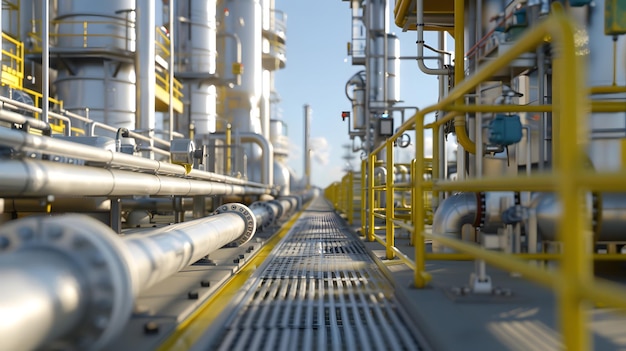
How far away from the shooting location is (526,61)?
5.22 m

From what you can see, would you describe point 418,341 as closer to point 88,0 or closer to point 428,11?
point 428,11

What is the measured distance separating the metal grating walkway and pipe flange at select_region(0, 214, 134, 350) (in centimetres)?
74

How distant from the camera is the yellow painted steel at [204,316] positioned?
2645 mm

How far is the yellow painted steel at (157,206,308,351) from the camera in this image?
264 centimetres

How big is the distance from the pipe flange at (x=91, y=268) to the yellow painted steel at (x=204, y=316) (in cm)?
55

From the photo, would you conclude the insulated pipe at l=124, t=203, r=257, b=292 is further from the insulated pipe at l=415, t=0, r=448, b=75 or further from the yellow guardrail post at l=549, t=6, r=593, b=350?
the insulated pipe at l=415, t=0, r=448, b=75

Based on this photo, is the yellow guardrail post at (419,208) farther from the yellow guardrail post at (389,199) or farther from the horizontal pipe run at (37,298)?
the horizontal pipe run at (37,298)

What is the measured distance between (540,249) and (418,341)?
7.40 ft

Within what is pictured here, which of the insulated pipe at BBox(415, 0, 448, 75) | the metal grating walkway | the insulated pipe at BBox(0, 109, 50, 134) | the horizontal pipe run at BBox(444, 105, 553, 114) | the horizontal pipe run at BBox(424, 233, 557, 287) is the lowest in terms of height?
the metal grating walkway

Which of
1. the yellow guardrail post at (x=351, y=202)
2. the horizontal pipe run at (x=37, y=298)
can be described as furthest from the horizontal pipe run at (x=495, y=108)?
the yellow guardrail post at (x=351, y=202)

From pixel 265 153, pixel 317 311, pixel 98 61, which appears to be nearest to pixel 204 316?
pixel 317 311

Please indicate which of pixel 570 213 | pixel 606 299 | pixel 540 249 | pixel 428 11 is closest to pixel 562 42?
pixel 570 213

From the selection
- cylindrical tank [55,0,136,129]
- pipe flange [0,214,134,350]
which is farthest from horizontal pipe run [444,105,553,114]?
cylindrical tank [55,0,136,129]

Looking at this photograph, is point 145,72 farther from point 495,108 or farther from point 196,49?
point 495,108
